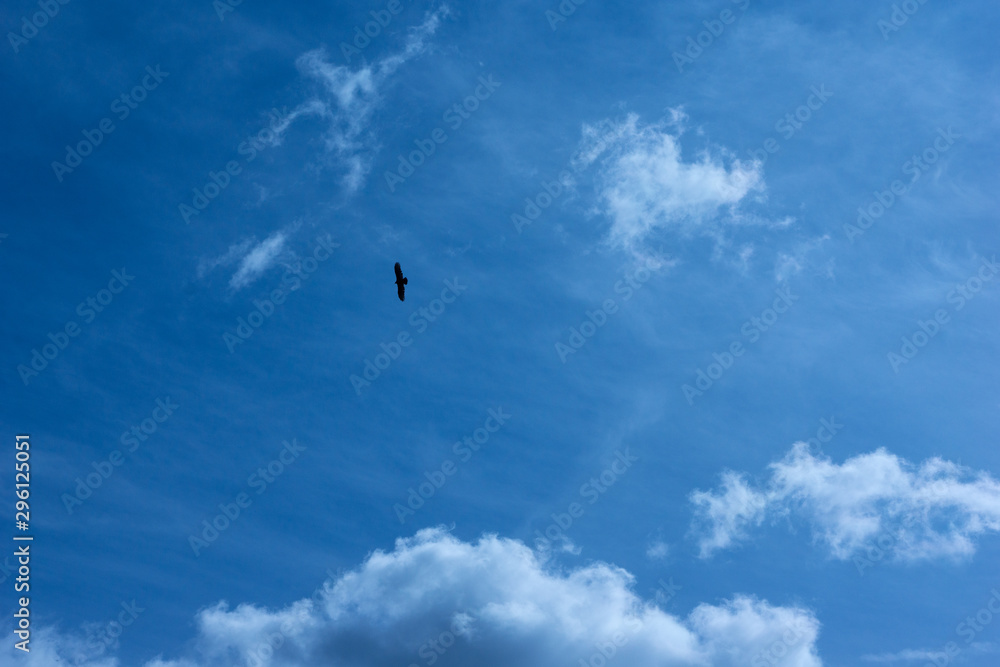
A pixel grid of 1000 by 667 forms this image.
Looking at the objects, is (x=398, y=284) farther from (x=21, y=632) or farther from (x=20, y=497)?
(x=21, y=632)

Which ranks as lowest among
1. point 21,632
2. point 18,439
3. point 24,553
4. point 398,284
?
point 21,632

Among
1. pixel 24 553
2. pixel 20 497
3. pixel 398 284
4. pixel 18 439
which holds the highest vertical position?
pixel 398 284

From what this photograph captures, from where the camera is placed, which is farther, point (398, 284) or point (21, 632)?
point (21, 632)

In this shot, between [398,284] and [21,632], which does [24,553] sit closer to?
[21,632]

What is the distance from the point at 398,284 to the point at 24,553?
50.8 m

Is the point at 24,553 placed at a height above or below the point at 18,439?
below

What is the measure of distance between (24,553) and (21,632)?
337 inches

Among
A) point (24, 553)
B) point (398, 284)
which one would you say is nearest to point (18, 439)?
point (24, 553)

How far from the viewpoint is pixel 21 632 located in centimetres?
6494

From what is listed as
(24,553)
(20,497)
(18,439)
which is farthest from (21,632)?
(18,439)

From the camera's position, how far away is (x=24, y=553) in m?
64.9

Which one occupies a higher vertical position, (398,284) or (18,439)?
(398,284)

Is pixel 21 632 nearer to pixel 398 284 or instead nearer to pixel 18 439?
pixel 18 439

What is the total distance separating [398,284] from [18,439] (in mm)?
46770
